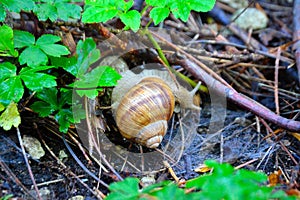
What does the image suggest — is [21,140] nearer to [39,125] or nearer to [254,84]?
[39,125]

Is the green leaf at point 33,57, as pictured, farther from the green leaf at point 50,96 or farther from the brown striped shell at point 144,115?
the brown striped shell at point 144,115

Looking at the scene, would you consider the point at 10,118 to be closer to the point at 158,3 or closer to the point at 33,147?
the point at 33,147

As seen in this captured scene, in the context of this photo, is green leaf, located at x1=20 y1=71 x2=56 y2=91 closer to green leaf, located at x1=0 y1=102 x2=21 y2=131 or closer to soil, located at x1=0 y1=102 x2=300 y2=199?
green leaf, located at x1=0 y1=102 x2=21 y2=131

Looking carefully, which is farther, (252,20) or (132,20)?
(252,20)

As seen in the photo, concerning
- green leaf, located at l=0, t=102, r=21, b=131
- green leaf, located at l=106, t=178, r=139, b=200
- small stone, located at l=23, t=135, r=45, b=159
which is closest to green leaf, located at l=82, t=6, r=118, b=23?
green leaf, located at l=0, t=102, r=21, b=131

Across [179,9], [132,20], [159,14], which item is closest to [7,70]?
[132,20]

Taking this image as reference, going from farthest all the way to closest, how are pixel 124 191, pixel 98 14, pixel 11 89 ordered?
pixel 98 14 < pixel 11 89 < pixel 124 191

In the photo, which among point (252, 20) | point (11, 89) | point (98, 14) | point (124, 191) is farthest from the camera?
point (252, 20)
